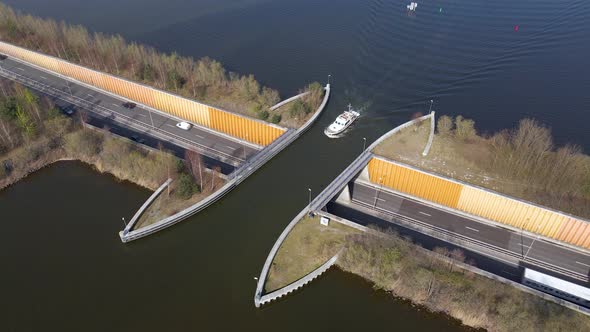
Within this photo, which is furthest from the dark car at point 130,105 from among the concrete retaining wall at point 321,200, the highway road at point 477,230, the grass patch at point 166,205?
the highway road at point 477,230

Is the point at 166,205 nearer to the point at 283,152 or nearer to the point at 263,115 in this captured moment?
the point at 283,152

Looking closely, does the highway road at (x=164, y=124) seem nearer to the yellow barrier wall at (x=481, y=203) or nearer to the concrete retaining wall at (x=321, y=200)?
the concrete retaining wall at (x=321, y=200)

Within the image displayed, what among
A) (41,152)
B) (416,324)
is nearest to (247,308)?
(416,324)

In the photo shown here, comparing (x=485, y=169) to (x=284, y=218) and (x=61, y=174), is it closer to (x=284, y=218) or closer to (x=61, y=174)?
(x=284, y=218)

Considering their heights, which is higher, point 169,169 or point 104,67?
point 104,67

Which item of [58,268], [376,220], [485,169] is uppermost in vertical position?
[485,169]

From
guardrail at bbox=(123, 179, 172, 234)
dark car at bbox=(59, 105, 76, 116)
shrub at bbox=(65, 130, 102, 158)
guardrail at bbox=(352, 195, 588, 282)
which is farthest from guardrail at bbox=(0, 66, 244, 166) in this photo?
guardrail at bbox=(352, 195, 588, 282)
